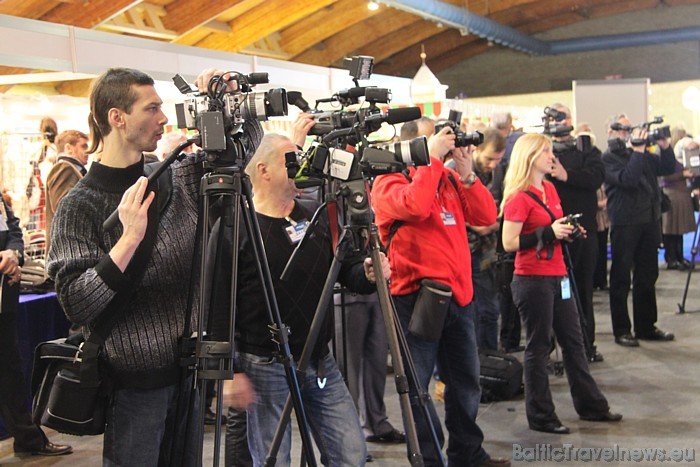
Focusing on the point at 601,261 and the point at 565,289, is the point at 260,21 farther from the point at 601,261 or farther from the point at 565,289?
the point at 565,289

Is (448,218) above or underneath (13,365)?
above

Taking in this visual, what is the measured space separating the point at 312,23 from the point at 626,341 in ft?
28.2

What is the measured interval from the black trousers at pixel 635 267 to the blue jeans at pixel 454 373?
2952 mm

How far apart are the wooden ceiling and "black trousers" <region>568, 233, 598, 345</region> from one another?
14.3 feet

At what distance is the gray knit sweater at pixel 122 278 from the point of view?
1.91 m

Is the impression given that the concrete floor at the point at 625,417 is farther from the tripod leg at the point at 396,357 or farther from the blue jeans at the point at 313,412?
the tripod leg at the point at 396,357

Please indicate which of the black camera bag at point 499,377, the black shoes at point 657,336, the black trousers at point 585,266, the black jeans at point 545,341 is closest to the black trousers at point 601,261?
the black shoes at point 657,336

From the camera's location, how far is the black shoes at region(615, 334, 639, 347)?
6.00 meters

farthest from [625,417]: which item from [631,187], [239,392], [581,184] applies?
[239,392]

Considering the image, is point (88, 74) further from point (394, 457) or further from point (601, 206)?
point (601, 206)

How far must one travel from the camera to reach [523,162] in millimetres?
4094

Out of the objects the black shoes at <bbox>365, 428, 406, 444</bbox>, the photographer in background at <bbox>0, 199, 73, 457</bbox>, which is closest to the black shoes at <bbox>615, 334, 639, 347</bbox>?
the black shoes at <bbox>365, 428, 406, 444</bbox>

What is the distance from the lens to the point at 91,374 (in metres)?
1.96

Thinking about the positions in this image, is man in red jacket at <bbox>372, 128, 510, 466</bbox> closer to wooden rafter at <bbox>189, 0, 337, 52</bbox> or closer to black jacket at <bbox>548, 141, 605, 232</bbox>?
black jacket at <bbox>548, 141, 605, 232</bbox>
